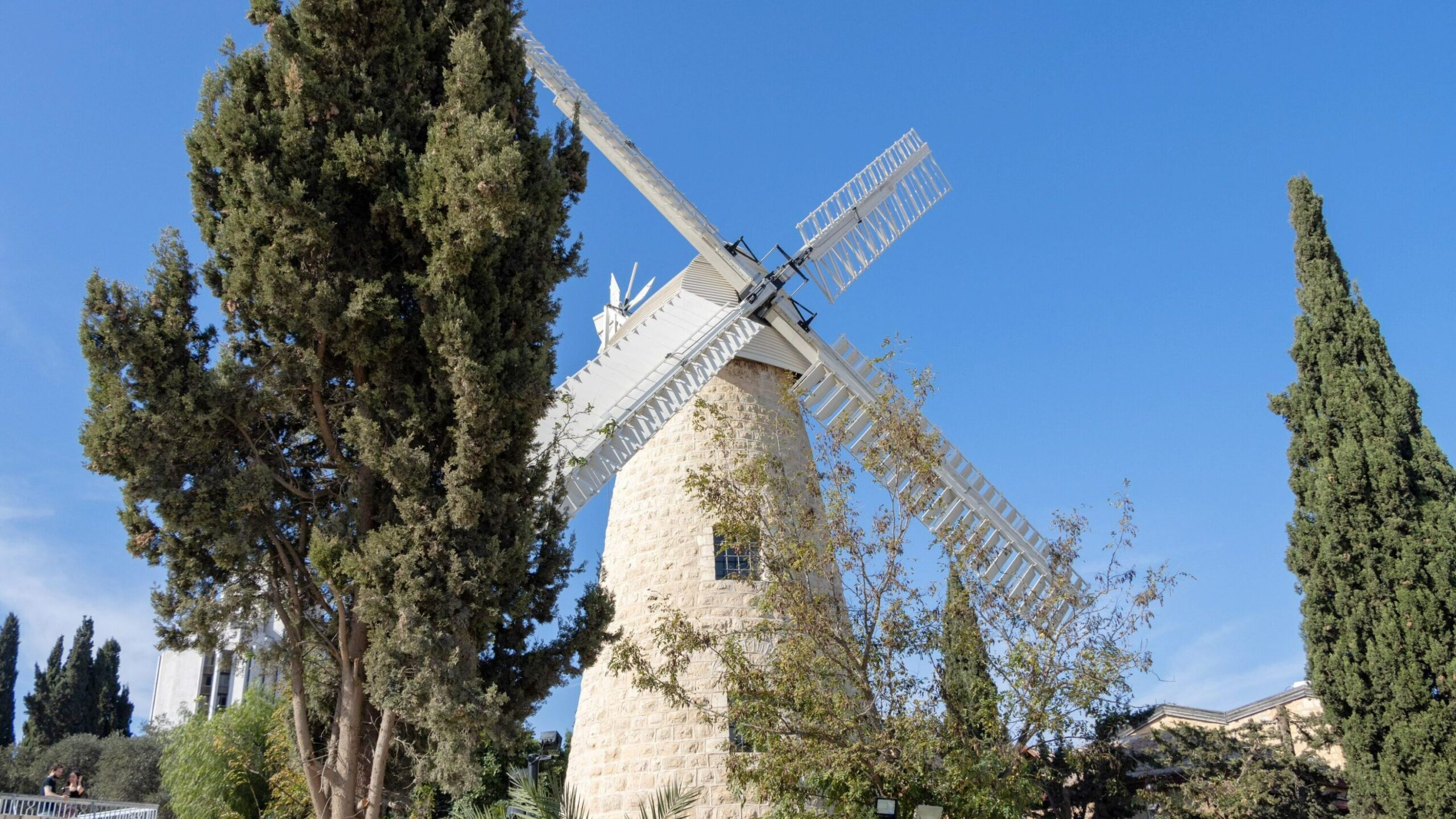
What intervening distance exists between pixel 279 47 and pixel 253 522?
12.0ft

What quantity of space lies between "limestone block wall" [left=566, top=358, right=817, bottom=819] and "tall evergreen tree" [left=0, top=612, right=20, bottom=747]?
94.0ft

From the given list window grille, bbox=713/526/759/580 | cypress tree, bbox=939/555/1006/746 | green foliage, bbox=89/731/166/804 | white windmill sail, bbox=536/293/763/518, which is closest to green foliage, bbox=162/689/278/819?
white windmill sail, bbox=536/293/763/518

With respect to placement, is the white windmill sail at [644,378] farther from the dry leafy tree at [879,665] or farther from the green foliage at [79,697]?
the green foliage at [79,697]

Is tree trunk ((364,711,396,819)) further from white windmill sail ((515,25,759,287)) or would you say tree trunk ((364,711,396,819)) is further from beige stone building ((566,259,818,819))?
white windmill sail ((515,25,759,287))

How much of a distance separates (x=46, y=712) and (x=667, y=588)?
29.8 meters

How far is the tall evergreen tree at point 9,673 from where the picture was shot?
1312 inches

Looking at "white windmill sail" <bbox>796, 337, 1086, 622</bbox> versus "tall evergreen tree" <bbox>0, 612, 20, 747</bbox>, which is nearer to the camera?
"white windmill sail" <bbox>796, 337, 1086, 622</bbox>

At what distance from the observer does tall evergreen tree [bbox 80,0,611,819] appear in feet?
24.2

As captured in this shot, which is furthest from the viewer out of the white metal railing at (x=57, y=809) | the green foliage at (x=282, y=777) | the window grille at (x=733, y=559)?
the green foliage at (x=282, y=777)

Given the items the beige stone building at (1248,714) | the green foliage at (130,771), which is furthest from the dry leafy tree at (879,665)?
the green foliage at (130,771)

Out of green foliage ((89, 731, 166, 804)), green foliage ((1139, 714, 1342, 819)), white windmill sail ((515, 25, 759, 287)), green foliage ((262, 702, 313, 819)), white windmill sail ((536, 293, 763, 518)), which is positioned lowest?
green foliage ((1139, 714, 1342, 819))

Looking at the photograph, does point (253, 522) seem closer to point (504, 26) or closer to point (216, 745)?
point (504, 26)

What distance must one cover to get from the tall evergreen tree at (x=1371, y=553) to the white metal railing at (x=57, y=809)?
41.2ft

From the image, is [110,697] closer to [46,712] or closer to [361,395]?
[46,712]
